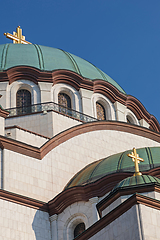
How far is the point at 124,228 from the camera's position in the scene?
40.6 feet

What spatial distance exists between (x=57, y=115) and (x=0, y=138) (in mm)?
5012

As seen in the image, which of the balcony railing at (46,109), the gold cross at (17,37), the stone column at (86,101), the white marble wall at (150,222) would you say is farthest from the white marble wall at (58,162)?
the gold cross at (17,37)

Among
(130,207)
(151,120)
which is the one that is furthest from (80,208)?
(151,120)

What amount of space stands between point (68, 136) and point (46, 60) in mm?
7046

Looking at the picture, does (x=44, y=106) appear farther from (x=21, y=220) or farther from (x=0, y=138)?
(x=21, y=220)

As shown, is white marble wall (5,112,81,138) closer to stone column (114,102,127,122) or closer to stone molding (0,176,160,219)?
stone column (114,102,127,122)

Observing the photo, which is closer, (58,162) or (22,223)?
(22,223)

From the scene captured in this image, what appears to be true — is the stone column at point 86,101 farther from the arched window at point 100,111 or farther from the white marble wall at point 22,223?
the white marble wall at point 22,223

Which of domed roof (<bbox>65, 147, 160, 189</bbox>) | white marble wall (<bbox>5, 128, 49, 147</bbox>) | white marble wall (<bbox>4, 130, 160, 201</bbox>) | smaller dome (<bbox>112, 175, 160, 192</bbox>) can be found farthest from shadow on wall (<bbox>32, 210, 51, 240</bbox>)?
smaller dome (<bbox>112, 175, 160, 192</bbox>)

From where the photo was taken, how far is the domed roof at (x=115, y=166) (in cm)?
1797

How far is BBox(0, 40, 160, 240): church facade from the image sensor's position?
1370 cm

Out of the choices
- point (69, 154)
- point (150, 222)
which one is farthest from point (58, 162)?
point (150, 222)

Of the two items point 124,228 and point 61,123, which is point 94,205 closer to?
point 124,228

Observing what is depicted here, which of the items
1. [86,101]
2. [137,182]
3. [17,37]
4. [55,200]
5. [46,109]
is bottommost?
[137,182]
